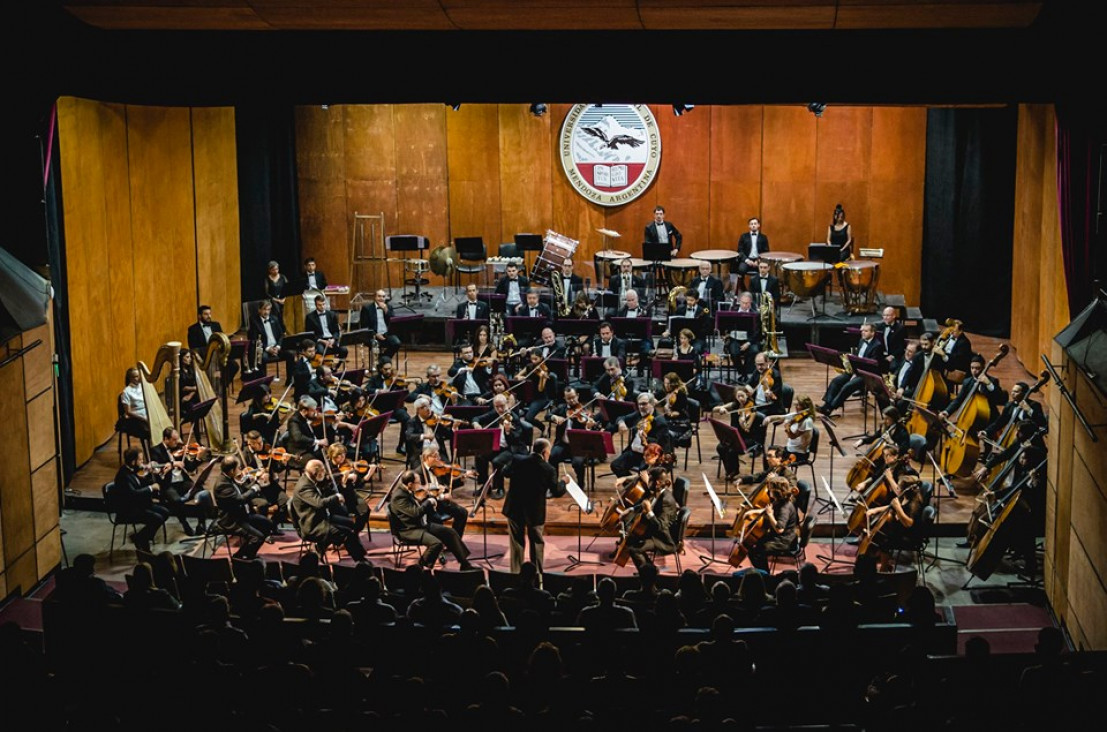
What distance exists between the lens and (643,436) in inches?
503

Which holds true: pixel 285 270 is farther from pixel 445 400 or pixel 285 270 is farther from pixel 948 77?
pixel 948 77

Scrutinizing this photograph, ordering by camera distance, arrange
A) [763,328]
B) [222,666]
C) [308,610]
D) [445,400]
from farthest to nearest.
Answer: [763,328] → [445,400] → [308,610] → [222,666]

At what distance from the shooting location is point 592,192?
2125cm

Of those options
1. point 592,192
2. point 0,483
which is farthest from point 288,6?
point 592,192

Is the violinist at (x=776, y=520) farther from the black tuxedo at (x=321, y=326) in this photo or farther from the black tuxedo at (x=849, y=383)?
the black tuxedo at (x=321, y=326)

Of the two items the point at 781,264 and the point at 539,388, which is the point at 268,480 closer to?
the point at 539,388

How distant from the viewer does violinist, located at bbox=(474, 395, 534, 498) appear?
Answer: 12922 millimetres

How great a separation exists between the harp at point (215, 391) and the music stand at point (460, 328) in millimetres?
2558

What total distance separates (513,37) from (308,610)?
4.91 meters

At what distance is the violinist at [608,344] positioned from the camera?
15.4 meters

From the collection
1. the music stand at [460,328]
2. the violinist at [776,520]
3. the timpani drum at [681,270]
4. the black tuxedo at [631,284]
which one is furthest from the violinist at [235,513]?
the timpani drum at [681,270]

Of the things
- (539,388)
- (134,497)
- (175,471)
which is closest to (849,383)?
(539,388)

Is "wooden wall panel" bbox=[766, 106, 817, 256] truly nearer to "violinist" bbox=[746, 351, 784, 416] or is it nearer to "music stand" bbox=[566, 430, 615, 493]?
"violinist" bbox=[746, 351, 784, 416]

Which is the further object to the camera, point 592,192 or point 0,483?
point 592,192
